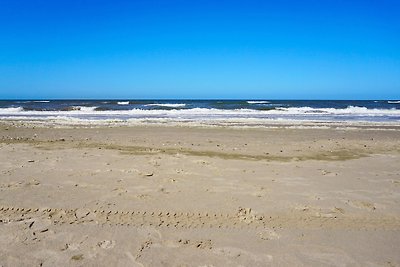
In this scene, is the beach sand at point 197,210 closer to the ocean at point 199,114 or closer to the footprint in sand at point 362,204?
the footprint in sand at point 362,204

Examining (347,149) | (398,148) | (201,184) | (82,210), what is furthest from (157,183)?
(398,148)

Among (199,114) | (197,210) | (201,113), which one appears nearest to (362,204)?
(197,210)

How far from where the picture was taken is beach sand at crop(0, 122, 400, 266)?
3262 mm

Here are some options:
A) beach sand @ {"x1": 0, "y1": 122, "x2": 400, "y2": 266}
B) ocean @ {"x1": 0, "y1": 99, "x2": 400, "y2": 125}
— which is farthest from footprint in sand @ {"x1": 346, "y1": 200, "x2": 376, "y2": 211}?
ocean @ {"x1": 0, "y1": 99, "x2": 400, "y2": 125}

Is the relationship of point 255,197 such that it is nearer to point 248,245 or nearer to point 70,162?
point 248,245

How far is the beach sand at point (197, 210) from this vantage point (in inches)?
128

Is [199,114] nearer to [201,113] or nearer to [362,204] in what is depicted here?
[201,113]

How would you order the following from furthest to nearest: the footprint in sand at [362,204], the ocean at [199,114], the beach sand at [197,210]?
the ocean at [199,114] < the footprint in sand at [362,204] < the beach sand at [197,210]

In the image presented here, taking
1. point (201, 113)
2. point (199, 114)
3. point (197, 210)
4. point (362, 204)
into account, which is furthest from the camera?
point (201, 113)

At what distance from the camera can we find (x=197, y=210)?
443 cm

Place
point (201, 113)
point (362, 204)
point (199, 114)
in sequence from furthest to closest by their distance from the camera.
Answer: point (201, 113) < point (199, 114) < point (362, 204)

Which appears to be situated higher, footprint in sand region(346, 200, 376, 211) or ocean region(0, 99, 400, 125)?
ocean region(0, 99, 400, 125)

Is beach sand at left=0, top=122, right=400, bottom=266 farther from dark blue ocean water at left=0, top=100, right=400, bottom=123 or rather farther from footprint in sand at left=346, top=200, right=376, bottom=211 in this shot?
dark blue ocean water at left=0, top=100, right=400, bottom=123

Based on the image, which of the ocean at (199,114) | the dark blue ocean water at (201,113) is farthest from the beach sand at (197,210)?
the dark blue ocean water at (201,113)
